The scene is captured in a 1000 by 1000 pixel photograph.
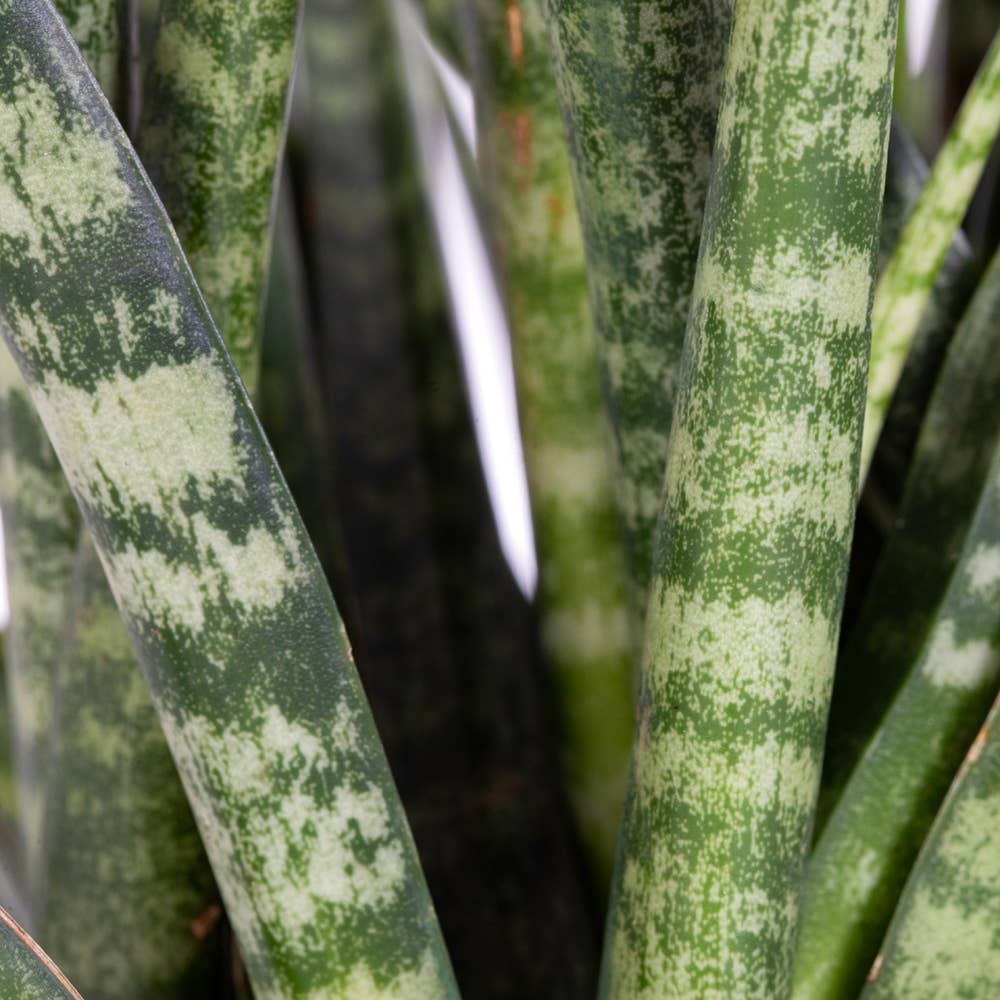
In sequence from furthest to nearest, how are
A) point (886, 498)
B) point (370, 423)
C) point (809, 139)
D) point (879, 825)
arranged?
point (370, 423) < point (886, 498) < point (879, 825) < point (809, 139)

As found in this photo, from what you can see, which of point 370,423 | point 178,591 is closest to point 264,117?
point 178,591

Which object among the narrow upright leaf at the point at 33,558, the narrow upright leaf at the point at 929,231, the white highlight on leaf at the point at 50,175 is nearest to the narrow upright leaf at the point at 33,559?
the narrow upright leaf at the point at 33,558

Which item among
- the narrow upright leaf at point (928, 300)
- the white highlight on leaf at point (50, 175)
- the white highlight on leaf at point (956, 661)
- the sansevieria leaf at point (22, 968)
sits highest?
the white highlight on leaf at point (50, 175)

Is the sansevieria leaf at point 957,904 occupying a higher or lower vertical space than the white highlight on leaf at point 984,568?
lower

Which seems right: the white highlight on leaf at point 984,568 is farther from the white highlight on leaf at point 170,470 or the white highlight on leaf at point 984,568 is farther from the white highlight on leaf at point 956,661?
the white highlight on leaf at point 170,470

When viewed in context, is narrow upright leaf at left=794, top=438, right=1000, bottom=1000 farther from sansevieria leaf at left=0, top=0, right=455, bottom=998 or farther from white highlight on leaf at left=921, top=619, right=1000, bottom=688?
sansevieria leaf at left=0, top=0, right=455, bottom=998

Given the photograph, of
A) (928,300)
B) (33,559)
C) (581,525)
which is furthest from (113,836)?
(928,300)

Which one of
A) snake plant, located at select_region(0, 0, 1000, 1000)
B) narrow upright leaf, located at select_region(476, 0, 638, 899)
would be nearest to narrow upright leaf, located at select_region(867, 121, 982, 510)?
snake plant, located at select_region(0, 0, 1000, 1000)

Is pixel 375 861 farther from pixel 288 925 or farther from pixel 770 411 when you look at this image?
pixel 770 411
